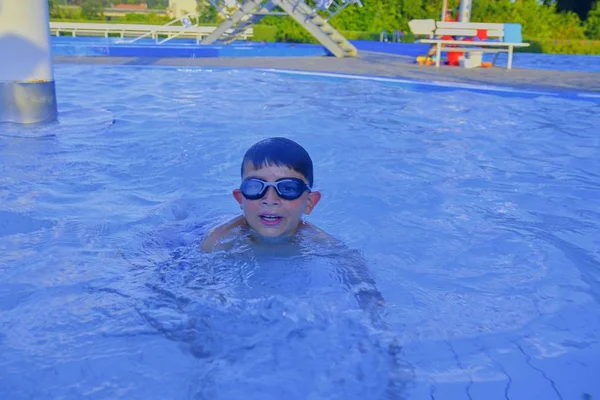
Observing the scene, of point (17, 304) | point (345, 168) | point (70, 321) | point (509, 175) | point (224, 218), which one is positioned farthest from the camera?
point (345, 168)

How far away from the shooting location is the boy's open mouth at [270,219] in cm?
296

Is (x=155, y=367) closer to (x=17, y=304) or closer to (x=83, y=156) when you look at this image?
(x=17, y=304)

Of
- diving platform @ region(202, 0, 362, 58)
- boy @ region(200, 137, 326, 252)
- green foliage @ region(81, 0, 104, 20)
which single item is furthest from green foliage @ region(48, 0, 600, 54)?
boy @ region(200, 137, 326, 252)

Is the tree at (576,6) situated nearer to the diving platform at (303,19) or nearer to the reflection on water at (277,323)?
the diving platform at (303,19)

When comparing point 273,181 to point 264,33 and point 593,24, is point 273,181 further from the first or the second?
point 593,24

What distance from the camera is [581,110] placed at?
8891 millimetres

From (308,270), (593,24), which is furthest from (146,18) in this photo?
(308,270)

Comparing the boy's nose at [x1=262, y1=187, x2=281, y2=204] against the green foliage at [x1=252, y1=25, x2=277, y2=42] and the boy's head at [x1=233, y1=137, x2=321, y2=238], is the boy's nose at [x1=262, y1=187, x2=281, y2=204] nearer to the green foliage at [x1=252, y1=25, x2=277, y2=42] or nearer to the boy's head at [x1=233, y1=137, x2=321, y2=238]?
the boy's head at [x1=233, y1=137, x2=321, y2=238]

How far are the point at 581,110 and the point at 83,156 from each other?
21.7 ft

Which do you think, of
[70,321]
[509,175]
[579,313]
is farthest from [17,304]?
[509,175]

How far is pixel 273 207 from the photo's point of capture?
2910 mm

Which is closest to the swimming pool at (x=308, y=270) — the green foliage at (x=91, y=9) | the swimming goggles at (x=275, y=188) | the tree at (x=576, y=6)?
the swimming goggles at (x=275, y=188)

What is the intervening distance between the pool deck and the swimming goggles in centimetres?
832

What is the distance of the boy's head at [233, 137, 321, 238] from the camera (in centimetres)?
284
